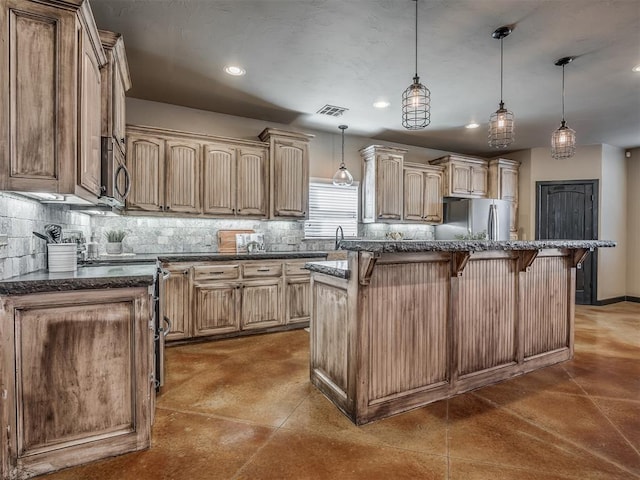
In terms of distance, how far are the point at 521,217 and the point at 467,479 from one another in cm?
601

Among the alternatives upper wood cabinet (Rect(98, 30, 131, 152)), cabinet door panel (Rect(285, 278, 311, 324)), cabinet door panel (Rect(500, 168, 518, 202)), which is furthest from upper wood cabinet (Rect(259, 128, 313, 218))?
cabinet door panel (Rect(500, 168, 518, 202))

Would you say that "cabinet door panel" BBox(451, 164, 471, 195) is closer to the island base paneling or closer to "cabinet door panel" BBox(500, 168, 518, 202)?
"cabinet door panel" BBox(500, 168, 518, 202)

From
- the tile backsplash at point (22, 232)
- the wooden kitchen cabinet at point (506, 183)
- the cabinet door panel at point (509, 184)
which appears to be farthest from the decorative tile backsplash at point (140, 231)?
the cabinet door panel at point (509, 184)

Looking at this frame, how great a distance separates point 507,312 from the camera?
285 cm

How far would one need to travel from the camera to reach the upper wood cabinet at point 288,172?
4.53 metres

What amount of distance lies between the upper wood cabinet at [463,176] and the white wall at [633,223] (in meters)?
2.72

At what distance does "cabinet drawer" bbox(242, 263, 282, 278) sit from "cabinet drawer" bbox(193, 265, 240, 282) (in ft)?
0.35

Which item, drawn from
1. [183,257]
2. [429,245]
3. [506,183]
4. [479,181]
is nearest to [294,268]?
[183,257]

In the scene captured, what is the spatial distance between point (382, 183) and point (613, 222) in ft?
14.6

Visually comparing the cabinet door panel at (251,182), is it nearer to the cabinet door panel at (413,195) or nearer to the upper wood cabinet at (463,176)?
the cabinet door panel at (413,195)

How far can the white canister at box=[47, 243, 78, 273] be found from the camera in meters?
2.16

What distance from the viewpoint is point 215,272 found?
3896mm

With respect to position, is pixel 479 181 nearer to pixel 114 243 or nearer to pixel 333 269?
pixel 333 269

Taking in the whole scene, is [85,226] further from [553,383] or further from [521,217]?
[521,217]
